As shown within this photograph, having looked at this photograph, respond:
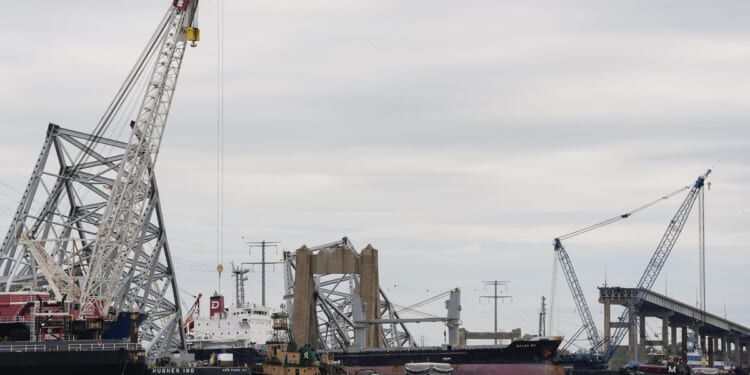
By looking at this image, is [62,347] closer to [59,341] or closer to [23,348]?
[59,341]

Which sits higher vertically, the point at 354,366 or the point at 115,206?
the point at 115,206

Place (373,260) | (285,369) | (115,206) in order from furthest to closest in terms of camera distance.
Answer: (373,260) < (115,206) < (285,369)

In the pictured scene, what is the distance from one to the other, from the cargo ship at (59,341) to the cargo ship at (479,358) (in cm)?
3782

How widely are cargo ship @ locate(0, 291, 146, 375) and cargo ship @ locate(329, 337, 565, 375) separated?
37822 mm

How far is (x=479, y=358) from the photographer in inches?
6088

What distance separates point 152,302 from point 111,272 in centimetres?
1950

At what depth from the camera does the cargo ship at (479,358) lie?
152m

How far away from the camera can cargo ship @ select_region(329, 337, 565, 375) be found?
152m

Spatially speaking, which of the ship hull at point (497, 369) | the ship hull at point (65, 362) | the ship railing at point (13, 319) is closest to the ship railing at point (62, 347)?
the ship hull at point (65, 362)

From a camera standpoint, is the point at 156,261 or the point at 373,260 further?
the point at 373,260

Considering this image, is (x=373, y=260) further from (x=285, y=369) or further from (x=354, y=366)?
(x=285, y=369)

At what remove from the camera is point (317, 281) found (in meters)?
157

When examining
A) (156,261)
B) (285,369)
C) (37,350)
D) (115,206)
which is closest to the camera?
(37,350)

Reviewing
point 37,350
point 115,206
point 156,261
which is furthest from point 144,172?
point 37,350
